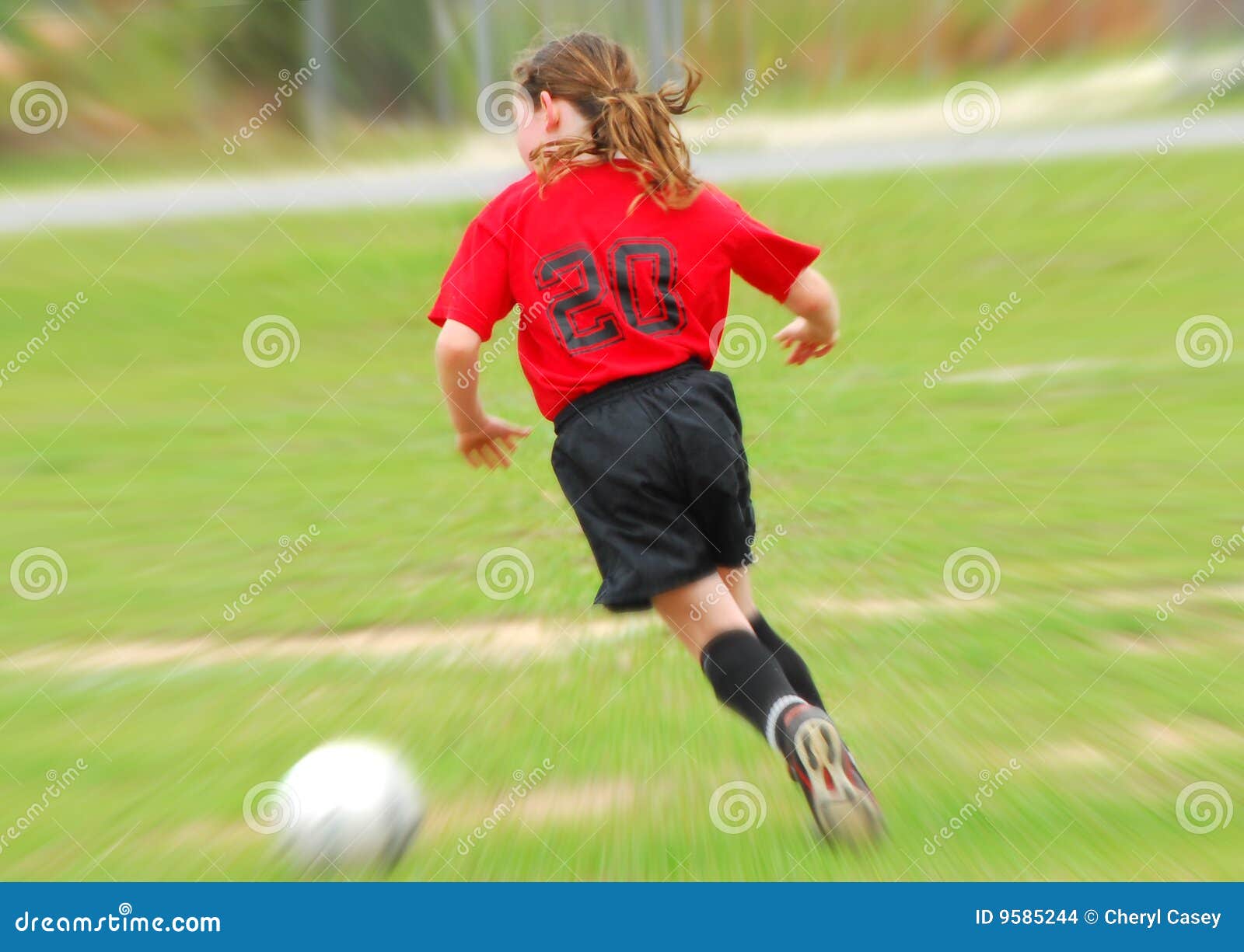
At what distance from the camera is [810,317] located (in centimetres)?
298

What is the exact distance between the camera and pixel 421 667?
393 cm

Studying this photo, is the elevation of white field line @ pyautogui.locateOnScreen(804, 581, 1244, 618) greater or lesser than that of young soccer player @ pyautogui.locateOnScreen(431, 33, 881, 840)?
lesser

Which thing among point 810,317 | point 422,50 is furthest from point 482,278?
point 422,50

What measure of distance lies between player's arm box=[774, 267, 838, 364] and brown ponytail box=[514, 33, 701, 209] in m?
0.35

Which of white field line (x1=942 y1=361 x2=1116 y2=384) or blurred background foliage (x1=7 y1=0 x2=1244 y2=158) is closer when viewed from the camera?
white field line (x1=942 y1=361 x2=1116 y2=384)

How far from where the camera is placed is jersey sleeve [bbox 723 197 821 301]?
2.80 m

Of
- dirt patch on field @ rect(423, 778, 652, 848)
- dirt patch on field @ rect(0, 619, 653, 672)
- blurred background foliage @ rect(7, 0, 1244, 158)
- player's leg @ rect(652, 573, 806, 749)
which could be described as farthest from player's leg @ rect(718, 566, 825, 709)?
blurred background foliage @ rect(7, 0, 1244, 158)

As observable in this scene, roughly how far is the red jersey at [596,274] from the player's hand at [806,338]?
0.84 ft

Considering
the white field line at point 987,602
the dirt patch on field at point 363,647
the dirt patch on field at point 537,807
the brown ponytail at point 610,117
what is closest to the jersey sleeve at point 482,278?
the brown ponytail at point 610,117

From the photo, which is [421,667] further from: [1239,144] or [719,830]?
[1239,144]

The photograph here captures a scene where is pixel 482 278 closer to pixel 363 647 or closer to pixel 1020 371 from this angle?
pixel 363 647

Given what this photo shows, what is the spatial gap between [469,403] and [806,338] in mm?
767

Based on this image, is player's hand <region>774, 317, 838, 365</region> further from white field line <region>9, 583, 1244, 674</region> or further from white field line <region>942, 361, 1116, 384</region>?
white field line <region>942, 361, 1116, 384</region>

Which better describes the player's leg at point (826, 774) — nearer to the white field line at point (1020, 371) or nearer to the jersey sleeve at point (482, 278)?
the jersey sleeve at point (482, 278)
